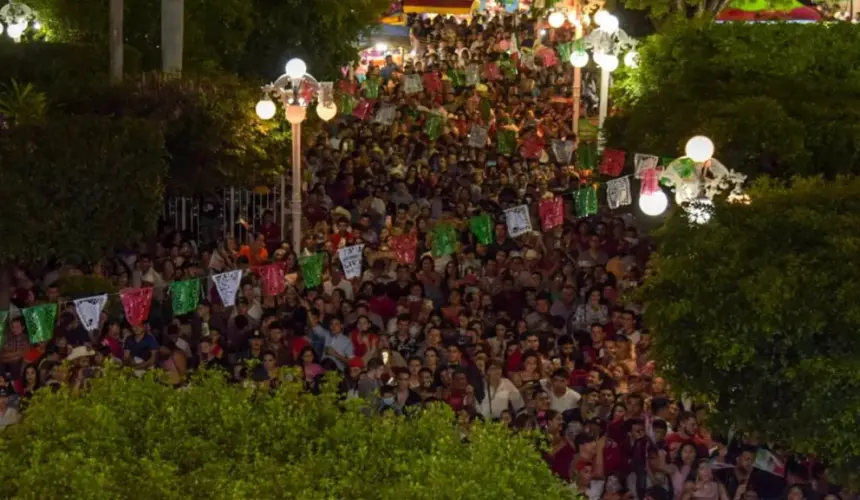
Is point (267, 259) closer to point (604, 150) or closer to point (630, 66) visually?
point (604, 150)

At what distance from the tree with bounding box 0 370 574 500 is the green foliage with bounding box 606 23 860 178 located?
35.0 ft

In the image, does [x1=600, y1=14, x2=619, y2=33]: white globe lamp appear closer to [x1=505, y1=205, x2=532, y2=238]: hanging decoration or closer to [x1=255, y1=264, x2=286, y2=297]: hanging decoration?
[x1=505, y1=205, x2=532, y2=238]: hanging decoration

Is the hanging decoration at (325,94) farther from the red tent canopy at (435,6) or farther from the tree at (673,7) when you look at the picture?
the red tent canopy at (435,6)

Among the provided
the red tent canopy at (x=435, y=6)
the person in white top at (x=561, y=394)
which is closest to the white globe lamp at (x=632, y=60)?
the person in white top at (x=561, y=394)

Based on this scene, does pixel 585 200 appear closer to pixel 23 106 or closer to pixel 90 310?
pixel 90 310

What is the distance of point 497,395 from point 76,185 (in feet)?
20.3

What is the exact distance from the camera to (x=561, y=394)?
47.9ft

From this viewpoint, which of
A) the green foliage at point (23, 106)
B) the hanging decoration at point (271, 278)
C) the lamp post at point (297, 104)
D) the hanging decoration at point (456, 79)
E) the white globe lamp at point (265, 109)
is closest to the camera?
the hanging decoration at point (271, 278)

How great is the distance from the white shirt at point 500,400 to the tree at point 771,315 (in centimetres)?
220

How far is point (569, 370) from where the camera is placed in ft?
50.6

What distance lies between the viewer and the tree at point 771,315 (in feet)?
39.2

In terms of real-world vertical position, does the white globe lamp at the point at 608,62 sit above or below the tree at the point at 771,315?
above

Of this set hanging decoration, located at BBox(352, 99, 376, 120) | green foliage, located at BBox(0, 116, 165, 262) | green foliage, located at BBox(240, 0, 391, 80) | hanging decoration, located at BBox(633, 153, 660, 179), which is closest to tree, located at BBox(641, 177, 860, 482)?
hanging decoration, located at BBox(633, 153, 660, 179)

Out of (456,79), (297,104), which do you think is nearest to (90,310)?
(297,104)
